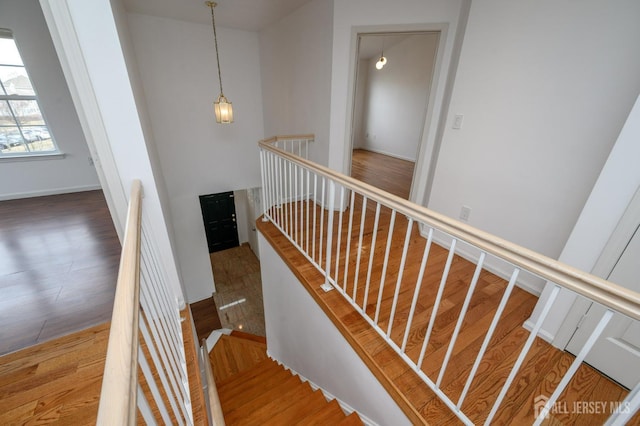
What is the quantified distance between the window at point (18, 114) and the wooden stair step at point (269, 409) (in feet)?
17.0

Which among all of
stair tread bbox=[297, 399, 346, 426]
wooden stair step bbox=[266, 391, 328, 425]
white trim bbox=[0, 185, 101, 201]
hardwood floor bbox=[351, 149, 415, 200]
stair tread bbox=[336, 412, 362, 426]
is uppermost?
hardwood floor bbox=[351, 149, 415, 200]

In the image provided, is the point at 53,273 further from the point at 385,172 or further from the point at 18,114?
the point at 385,172

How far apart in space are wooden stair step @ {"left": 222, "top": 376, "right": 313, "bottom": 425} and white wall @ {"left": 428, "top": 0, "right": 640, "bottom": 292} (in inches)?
83.6

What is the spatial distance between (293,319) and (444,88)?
2678 millimetres

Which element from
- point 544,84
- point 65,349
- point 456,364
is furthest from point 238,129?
point 456,364

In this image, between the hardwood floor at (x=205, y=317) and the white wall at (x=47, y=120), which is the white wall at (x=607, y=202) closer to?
the hardwood floor at (x=205, y=317)

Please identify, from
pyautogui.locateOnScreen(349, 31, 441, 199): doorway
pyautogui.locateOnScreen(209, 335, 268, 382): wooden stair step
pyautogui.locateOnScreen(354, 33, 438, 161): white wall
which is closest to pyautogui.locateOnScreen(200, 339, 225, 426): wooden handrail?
pyautogui.locateOnScreen(209, 335, 268, 382): wooden stair step

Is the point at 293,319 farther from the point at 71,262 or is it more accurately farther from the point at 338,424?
the point at 71,262

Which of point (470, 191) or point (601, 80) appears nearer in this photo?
point (601, 80)

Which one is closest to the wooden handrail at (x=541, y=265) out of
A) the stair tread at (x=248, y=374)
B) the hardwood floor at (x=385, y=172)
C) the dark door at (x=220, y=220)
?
the stair tread at (x=248, y=374)

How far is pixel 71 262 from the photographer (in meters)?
2.23

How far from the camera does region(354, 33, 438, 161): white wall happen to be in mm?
5609

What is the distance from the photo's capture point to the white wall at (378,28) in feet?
7.34

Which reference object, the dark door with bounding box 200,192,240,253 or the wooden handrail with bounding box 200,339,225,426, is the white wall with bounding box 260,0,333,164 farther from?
the wooden handrail with bounding box 200,339,225,426
